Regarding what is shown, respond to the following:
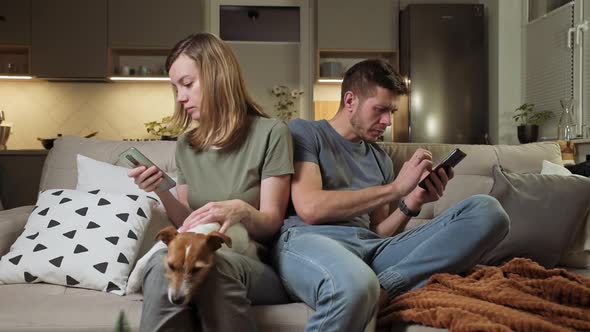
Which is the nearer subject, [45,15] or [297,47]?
[45,15]

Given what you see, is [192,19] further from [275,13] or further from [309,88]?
[309,88]

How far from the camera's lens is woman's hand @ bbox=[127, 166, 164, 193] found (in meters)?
1.53

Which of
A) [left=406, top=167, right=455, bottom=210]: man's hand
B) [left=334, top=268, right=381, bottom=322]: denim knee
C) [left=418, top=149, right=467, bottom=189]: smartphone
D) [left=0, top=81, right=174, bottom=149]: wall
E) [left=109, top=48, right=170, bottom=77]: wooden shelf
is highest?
[left=109, top=48, right=170, bottom=77]: wooden shelf

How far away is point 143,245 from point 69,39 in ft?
12.6

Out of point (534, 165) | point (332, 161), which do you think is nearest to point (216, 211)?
point (332, 161)

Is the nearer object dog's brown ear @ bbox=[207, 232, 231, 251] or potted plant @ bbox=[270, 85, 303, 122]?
dog's brown ear @ bbox=[207, 232, 231, 251]

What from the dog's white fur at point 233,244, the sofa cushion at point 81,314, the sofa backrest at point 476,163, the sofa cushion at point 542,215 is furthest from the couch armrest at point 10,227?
the sofa cushion at point 542,215

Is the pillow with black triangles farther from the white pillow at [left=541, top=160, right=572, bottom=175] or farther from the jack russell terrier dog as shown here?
the white pillow at [left=541, top=160, right=572, bottom=175]

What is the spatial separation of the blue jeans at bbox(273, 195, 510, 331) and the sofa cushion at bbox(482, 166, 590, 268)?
445 mm

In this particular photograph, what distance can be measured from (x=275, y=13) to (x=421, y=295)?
4.52 meters

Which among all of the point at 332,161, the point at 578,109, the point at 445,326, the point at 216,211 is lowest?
the point at 445,326

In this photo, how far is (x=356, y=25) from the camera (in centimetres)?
538

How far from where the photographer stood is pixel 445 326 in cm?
134

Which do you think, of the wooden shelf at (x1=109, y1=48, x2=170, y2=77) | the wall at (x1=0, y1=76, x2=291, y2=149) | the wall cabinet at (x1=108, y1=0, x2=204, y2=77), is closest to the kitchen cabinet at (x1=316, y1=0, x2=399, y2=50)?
the wall at (x1=0, y1=76, x2=291, y2=149)
